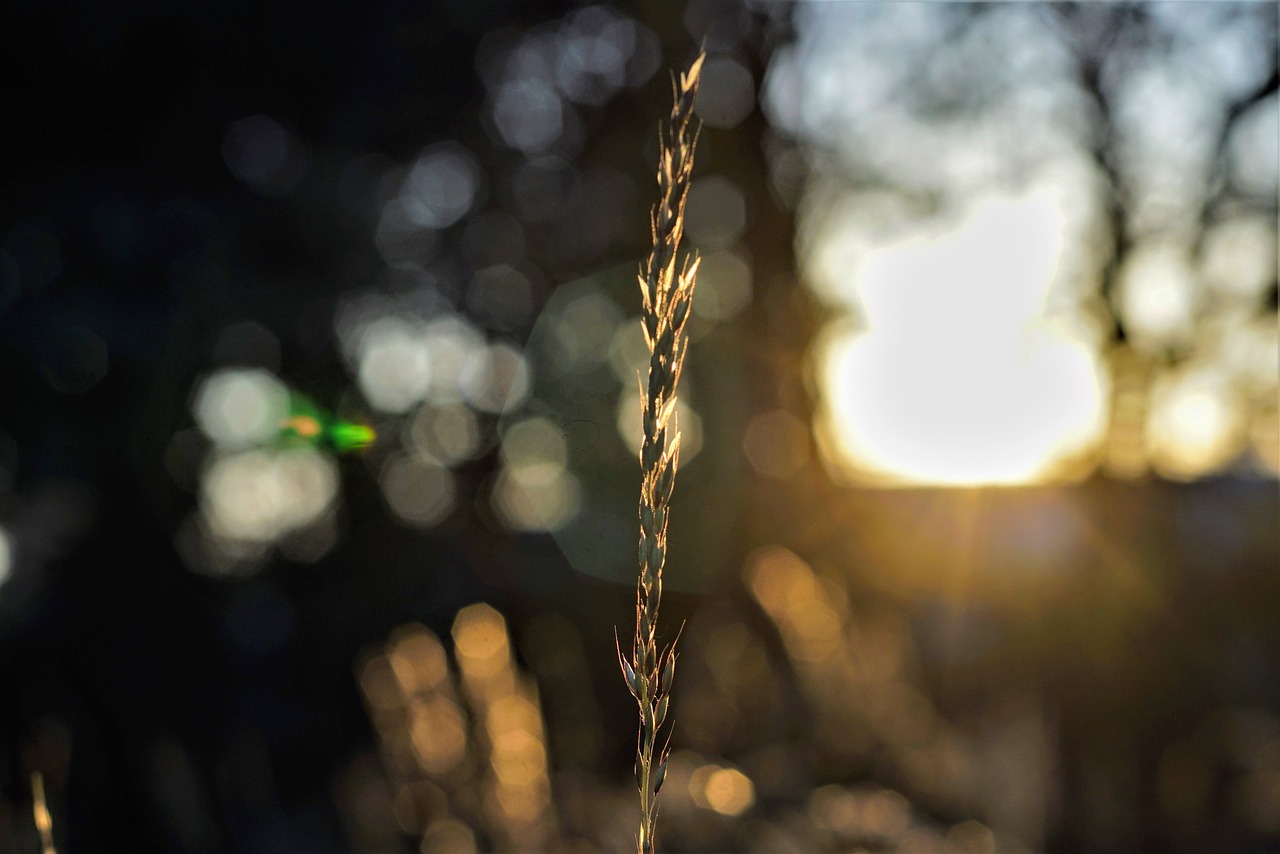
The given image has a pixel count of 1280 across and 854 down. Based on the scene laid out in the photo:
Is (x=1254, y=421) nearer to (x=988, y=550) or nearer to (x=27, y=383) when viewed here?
(x=988, y=550)

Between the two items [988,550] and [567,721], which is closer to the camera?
[567,721]

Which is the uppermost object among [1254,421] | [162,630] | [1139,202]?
[1139,202]

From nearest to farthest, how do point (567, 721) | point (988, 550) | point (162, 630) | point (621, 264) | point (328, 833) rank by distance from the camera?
1. point (328, 833)
2. point (567, 721)
3. point (162, 630)
4. point (621, 264)
5. point (988, 550)

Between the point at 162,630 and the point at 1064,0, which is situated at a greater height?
the point at 1064,0

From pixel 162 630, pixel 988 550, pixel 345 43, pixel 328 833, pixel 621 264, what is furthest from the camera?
pixel 988 550

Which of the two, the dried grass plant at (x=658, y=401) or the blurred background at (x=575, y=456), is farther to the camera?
the blurred background at (x=575, y=456)

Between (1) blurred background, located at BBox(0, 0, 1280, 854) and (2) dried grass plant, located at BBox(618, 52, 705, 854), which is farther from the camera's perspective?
(1) blurred background, located at BBox(0, 0, 1280, 854)

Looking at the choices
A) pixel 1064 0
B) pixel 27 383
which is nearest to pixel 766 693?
pixel 27 383

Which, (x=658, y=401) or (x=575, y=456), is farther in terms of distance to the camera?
(x=575, y=456)
